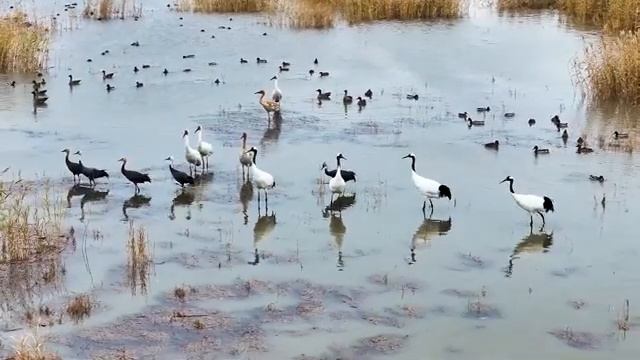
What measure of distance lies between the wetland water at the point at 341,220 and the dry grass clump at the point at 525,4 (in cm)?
884

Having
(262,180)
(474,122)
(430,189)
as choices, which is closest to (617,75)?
(474,122)

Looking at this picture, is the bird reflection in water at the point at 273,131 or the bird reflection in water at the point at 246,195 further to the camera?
the bird reflection in water at the point at 273,131

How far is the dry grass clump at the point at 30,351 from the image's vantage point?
25.7 ft

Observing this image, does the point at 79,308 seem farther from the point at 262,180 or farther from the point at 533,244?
the point at 533,244

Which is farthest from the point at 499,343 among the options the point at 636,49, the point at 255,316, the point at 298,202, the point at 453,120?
the point at 636,49

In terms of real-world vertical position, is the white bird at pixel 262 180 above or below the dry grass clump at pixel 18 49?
below

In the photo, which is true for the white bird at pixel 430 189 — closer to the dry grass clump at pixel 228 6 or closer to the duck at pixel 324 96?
the duck at pixel 324 96

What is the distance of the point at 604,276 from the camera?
10.2 m

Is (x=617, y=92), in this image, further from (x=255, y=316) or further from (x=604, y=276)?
(x=255, y=316)

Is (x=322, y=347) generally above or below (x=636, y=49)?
below

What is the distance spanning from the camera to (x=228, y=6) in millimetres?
31406

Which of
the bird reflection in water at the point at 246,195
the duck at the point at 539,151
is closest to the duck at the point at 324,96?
the duck at the point at 539,151

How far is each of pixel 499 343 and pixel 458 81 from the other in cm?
1306

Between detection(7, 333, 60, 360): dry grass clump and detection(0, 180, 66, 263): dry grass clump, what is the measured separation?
6.66 ft
